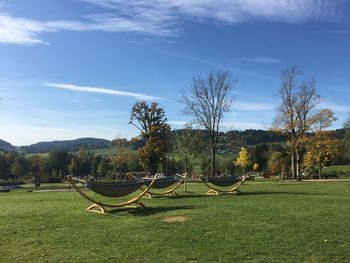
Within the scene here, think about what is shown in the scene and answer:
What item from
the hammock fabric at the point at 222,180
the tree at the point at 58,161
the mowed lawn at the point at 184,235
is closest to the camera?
the mowed lawn at the point at 184,235

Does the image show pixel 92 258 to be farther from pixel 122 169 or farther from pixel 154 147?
pixel 122 169

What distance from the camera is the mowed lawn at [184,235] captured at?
7.39 meters

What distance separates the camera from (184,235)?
8.92 metres

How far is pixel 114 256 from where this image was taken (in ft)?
24.6

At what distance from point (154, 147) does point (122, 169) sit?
2131 cm

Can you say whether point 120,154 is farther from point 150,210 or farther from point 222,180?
point 150,210

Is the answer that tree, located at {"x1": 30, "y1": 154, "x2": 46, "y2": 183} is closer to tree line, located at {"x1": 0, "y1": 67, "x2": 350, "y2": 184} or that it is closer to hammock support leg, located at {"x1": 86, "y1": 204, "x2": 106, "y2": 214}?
tree line, located at {"x1": 0, "y1": 67, "x2": 350, "y2": 184}

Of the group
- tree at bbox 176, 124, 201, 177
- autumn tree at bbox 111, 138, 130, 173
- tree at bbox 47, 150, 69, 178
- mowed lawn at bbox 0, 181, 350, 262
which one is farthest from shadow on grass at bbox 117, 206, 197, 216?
tree at bbox 47, 150, 69, 178

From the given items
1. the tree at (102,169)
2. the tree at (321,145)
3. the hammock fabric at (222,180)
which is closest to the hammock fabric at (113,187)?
the hammock fabric at (222,180)

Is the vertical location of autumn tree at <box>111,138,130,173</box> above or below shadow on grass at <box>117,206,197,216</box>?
above

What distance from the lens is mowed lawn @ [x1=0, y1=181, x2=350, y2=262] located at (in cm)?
739

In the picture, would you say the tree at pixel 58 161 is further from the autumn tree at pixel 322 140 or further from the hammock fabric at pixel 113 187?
the hammock fabric at pixel 113 187

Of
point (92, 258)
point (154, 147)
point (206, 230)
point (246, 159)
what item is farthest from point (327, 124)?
point (92, 258)

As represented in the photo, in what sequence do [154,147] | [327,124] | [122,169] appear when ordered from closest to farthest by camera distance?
[327,124], [154,147], [122,169]
